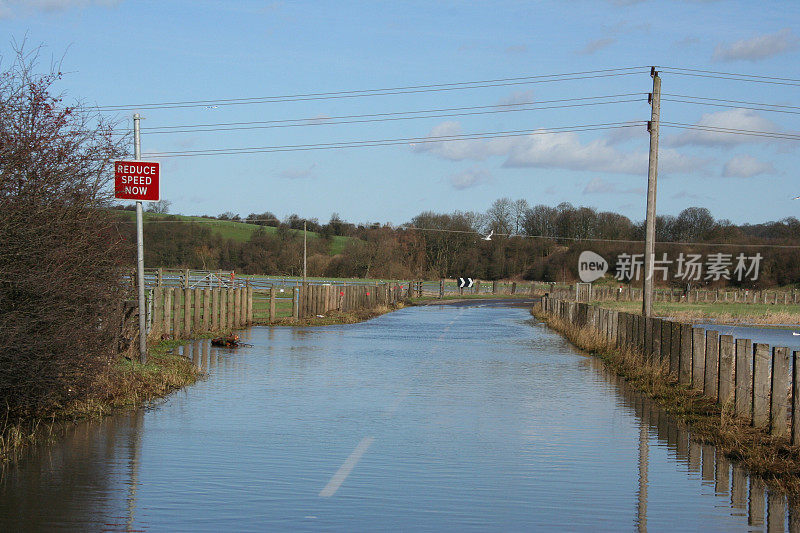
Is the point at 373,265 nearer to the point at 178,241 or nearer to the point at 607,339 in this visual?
the point at 178,241

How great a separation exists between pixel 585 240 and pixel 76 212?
3830 inches

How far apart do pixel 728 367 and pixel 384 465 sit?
6.05 meters

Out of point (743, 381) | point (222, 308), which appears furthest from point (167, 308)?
point (743, 381)

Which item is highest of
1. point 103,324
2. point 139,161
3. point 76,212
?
point 139,161

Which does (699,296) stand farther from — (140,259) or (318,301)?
(140,259)

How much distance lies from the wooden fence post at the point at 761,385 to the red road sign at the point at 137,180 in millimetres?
10002

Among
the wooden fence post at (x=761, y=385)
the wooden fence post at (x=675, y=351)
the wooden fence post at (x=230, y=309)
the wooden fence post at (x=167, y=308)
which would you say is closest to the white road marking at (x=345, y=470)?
the wooden fence post at (x=761, y=385)

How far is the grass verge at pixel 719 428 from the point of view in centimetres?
924

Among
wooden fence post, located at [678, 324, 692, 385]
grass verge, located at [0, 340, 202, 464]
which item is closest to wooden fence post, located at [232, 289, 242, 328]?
grass verge, located at [0, 340, 202, 464]

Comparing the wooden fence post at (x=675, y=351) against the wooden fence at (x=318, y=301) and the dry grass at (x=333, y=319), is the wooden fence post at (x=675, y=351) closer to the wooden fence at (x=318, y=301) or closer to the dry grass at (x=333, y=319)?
the wooden fence at (x=318, y=301)

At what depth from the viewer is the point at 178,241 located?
90.4m

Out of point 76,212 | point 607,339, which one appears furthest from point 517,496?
point 607,339

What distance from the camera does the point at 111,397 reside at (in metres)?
13.5

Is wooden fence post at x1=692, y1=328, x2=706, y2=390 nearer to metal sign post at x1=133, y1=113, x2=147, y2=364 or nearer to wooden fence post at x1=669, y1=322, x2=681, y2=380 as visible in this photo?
wooden fence post at x1=669, y1=322, x2=681, y2=380
